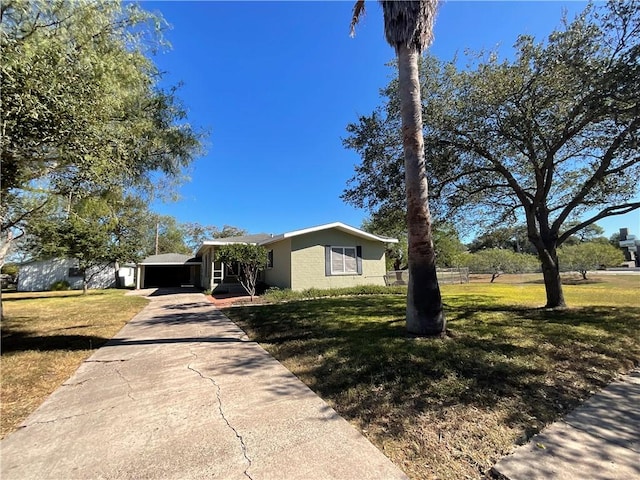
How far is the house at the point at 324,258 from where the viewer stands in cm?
1492

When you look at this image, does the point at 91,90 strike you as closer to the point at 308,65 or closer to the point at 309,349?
the point at 309,349

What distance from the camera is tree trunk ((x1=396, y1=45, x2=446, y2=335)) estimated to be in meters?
5.88

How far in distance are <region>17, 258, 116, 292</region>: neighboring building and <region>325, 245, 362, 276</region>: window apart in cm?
2060

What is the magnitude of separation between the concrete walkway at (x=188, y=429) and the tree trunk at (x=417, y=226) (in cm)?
282

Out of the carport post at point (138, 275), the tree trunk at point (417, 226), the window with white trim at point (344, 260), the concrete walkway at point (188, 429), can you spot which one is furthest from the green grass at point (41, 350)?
the carport post at point (138, 275)

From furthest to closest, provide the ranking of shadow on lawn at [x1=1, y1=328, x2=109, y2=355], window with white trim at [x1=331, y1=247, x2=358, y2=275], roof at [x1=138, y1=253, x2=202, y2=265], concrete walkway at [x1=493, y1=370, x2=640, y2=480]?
roof at [x1=138, y1=253, x2=202, y2=265] → window with white trim at [x1=331, y1=247, x2=358, y2=275] → shadow on lawn at [x1=1, y1=328, x2=109, y2=355] → concrete walkway at [x1=493, y1=370, x2=640, y2=480]

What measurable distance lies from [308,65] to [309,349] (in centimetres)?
995

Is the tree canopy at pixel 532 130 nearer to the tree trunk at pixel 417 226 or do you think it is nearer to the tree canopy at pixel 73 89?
the tree trunk at pixel 417 226

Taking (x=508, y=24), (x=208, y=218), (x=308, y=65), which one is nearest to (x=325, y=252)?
(x=308, y=65)

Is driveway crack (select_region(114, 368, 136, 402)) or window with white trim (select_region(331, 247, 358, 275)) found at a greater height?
window with white trim (select_region(331, 247, 358, 275))

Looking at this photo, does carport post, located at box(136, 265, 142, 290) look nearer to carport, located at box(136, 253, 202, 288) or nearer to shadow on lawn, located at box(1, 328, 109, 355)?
carport, located at box(136, 253, 202, 288)

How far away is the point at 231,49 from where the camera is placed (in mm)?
9898

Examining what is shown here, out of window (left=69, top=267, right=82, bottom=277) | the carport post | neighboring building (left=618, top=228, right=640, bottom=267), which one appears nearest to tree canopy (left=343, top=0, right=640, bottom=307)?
the carport post

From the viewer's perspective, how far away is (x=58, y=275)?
26906 millimetres
